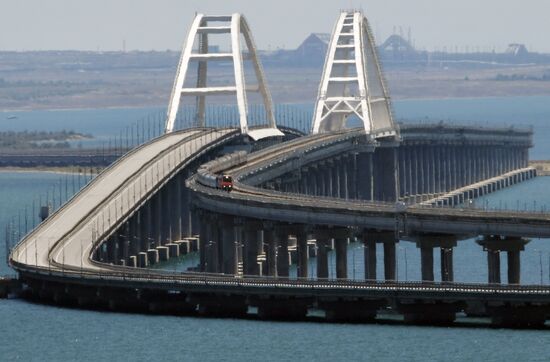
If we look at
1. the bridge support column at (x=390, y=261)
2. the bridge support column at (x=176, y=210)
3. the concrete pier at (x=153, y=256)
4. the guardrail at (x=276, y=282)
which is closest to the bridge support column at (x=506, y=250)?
the guardrail at (x=276, y=282)

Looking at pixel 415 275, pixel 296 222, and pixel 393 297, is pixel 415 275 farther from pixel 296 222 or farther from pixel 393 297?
pixel 393 297

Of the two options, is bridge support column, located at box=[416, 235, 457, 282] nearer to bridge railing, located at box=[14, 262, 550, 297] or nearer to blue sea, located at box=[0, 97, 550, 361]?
bridge railing, located at box=[14, 262, 550, 297]

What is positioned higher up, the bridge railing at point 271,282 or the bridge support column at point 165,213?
the bridge railing at point 271,282

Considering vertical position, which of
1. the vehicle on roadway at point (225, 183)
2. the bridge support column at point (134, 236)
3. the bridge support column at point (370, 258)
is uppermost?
the vehicle on roadway at point (225, 183)

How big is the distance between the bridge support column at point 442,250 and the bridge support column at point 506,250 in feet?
8.87

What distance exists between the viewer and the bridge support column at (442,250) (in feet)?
478

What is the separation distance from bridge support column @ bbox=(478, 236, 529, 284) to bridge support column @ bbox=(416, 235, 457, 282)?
270 centimetres

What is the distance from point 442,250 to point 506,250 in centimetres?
499

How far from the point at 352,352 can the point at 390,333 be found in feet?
20.5

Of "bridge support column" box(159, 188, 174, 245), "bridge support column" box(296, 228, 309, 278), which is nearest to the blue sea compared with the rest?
"bridge support column" box(296, 228, 309, 278)

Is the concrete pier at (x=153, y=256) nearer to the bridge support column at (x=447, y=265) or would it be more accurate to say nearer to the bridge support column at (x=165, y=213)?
the bridge support column at (x=165, y=213)

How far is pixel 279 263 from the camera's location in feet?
531

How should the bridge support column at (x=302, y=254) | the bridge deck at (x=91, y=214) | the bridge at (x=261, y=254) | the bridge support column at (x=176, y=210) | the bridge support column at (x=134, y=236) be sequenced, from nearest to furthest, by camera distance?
the bridge at (x=261, y=254), the bridge deck at (x=91, y=214), the bridge support column at (x=302, y=254), the bridge support column at (x=134, y=236), the bridge support column at (x=176, y=210)

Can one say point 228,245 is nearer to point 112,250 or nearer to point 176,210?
point 112,250
